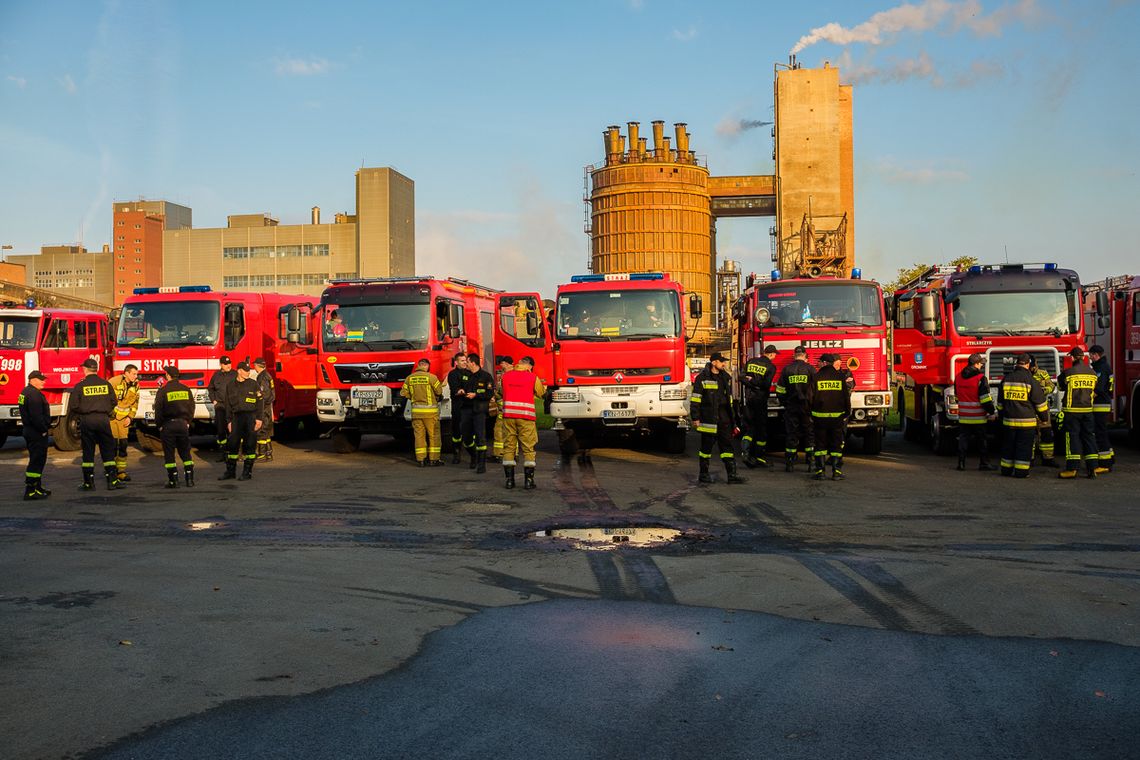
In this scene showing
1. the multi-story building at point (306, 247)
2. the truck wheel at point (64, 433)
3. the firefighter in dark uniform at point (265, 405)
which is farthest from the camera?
the multi-story building at point (306, 247)

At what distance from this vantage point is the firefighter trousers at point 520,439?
14422mm

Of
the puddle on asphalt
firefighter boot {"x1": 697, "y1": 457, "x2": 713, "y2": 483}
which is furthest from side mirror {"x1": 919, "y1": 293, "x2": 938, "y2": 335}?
the puddle on asphalt

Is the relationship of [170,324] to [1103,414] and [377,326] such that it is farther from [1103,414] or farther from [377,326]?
[1103,414]

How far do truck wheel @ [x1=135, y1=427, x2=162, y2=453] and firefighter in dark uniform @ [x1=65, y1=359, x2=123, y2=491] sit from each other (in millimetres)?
7073

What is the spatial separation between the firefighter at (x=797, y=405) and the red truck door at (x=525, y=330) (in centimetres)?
448

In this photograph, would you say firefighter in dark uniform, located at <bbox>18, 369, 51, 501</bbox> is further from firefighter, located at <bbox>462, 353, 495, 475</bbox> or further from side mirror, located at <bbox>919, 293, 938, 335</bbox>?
side mirror, located at <bbox>919, 293, 938, 335</bbox>

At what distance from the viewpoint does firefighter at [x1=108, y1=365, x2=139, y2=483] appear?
52.5 ft

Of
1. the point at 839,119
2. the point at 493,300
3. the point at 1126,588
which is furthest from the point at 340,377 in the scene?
the point at 839,119

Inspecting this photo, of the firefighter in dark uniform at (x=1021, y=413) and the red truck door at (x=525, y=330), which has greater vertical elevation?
the red truck door at (x=525, y=330)

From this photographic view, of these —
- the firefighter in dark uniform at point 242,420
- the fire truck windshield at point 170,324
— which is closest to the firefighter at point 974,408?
the firefighter in dark uniform at point 242,420

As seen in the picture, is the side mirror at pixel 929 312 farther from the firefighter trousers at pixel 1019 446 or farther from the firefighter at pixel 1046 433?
the firefighter trousers at pixel 1019 446

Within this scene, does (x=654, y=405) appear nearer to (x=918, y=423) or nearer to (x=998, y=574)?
(x=918, y=423)

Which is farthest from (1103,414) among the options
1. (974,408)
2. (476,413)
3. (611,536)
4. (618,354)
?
(476,413)

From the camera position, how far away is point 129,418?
654 inches
